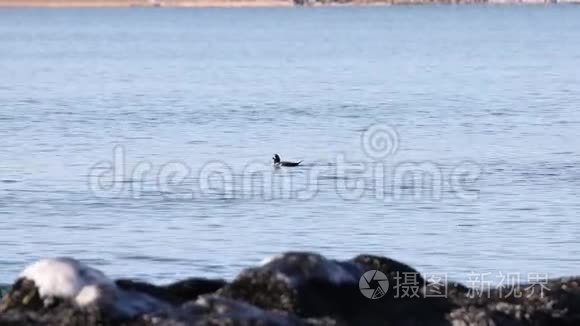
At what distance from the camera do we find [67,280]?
9.83 metres

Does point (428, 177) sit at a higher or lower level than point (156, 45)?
lower

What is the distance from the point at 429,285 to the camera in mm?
11047

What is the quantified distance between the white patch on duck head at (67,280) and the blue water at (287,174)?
8.33 m

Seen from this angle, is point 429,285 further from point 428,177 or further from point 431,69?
point 431,69

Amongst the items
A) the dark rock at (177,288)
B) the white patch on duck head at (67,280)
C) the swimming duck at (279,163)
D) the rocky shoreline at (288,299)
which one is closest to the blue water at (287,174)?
the swimming duck at (279,163)

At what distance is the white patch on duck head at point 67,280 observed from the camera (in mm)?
9633

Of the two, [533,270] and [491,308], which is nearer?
[491,308]

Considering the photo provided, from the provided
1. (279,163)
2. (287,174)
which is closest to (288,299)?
(287,174)

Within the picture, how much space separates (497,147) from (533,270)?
604 inches

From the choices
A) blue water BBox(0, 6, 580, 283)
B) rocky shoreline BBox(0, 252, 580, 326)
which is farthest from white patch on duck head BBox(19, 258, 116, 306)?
blue water BBox(0, 6, 580, 283)

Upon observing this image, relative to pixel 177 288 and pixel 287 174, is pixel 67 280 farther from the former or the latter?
pixel 287 174

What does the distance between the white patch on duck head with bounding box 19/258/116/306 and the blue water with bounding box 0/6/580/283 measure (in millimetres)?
8329

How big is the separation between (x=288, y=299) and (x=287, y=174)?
733 inches

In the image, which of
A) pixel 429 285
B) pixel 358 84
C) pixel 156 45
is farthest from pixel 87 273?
pixel 156 45
